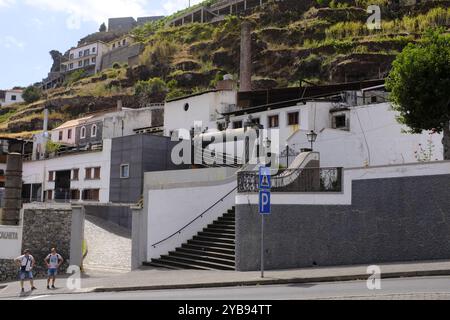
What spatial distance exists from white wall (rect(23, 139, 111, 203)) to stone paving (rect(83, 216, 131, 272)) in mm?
5115

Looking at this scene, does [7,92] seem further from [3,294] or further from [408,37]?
[3,294]

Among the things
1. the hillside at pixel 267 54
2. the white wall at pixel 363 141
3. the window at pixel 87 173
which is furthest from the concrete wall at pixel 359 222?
the hillside at pixel 267 54

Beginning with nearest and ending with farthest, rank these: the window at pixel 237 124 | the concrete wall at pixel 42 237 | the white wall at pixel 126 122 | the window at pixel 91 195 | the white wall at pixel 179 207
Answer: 1. the white wall at pixel 179 207
2. the concrete wall at pixel 42 237
3. the window at pixel 237 124
4. the window at pixel 91 195
5. the white wall at pixel 126 122

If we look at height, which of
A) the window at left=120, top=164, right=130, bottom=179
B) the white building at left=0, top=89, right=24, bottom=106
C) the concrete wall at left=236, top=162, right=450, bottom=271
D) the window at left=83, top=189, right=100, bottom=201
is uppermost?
the white building at left=0, top=89, right=24, bottom=106

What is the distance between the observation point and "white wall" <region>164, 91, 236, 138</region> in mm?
42500

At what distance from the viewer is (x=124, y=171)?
3797cm

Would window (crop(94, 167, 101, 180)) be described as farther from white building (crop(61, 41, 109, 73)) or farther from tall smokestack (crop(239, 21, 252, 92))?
white building (crop(61, 41, 109, 73))

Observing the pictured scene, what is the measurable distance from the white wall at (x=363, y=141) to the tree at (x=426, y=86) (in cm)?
860

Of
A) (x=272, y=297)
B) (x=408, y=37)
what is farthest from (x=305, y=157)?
(x=408, y=37)

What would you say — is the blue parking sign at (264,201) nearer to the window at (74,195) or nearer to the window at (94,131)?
the window at (74,195)

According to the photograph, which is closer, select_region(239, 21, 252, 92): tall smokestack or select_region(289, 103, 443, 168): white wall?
select_region(289, 103, 443, 168): white wall

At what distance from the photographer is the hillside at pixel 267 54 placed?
68688 millimetres

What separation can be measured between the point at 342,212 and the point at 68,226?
40.5 feet

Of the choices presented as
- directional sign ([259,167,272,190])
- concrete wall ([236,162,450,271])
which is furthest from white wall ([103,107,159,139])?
directional sign ([259,167,272,190])
